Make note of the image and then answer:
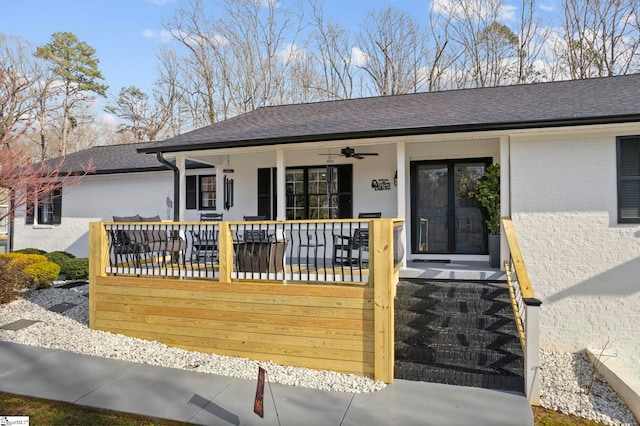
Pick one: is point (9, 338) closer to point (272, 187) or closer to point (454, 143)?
point (272, 187)

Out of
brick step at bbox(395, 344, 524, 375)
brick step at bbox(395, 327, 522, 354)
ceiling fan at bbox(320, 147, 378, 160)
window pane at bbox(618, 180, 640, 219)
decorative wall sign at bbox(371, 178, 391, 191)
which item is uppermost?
ceiling fan at bbox(320, 147, 378, 160)

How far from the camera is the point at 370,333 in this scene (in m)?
4.70

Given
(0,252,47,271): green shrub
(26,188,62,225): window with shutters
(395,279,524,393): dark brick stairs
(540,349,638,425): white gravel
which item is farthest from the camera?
(26,188,62,225): window with shutters

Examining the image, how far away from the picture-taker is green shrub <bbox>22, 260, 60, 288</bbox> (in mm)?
8226

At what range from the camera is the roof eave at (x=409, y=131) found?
573 centimetres

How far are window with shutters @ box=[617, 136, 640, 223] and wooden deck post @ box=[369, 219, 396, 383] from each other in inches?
161

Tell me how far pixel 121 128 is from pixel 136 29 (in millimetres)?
10590

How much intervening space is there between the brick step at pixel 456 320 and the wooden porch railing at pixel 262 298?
1.83 ft

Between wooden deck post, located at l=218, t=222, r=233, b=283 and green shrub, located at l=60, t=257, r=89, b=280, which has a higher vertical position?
wooden deck post, located at l=218, t=222, r=233, b=283

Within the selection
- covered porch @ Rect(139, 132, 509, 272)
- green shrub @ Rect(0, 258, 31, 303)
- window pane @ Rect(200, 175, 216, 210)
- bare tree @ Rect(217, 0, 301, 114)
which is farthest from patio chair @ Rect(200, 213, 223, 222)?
bare tree @ Rect(217, 0, 301, 114)

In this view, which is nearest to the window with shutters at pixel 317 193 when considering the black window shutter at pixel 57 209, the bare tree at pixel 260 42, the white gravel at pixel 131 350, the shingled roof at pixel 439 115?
the shingled roof at pixel 439 115

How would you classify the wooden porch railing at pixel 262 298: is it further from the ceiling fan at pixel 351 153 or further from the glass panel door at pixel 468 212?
the glass panel door at pixel 468 212

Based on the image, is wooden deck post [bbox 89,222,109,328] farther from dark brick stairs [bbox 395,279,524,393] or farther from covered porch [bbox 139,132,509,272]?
dark brick stairs [bbox 395,279,524,393]

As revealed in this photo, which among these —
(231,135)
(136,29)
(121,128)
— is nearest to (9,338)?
(231,135)
